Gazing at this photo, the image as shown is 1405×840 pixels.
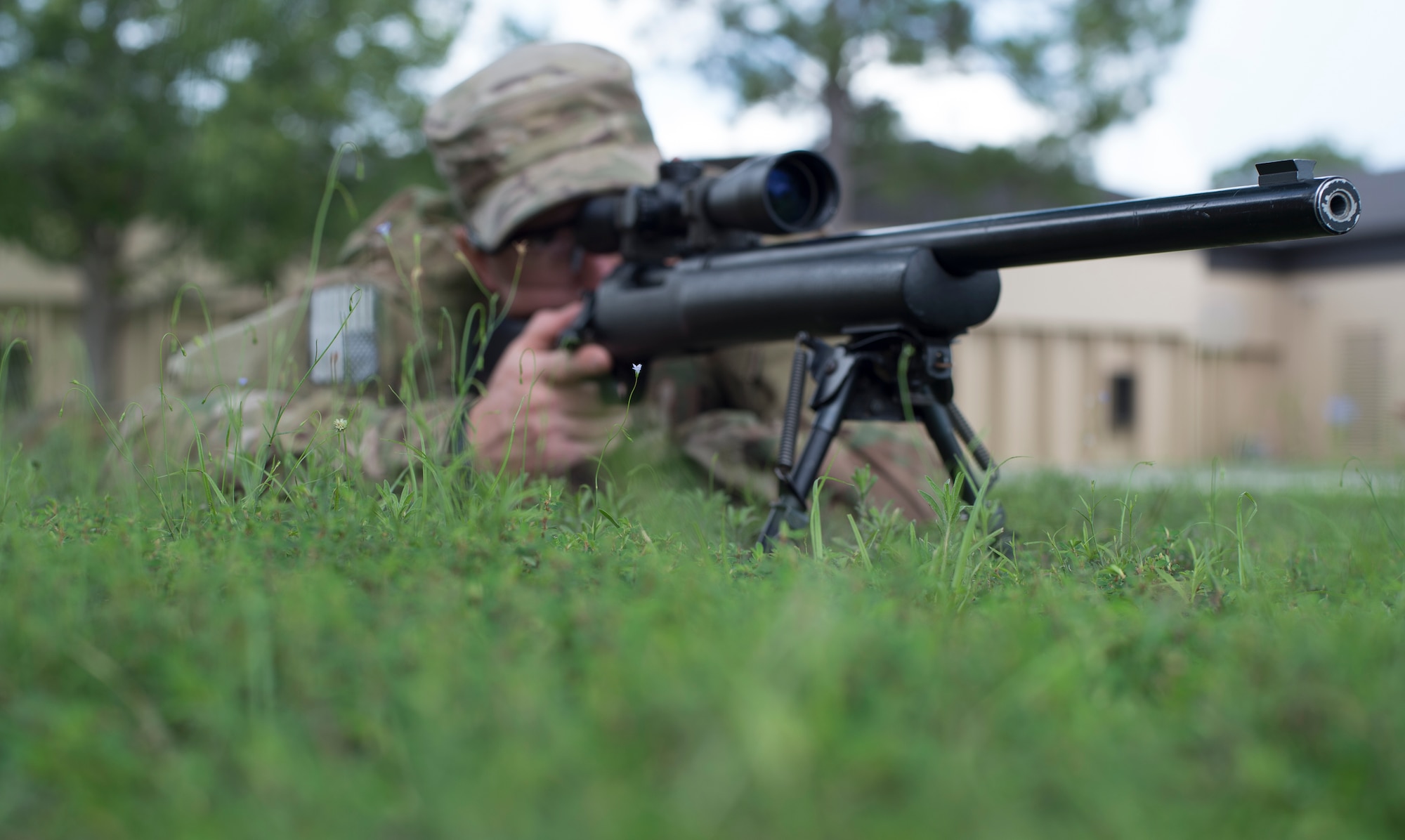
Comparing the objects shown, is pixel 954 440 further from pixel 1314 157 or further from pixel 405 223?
pixel 1314 157

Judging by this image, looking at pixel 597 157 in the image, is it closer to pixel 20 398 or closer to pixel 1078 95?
pixel 20 398

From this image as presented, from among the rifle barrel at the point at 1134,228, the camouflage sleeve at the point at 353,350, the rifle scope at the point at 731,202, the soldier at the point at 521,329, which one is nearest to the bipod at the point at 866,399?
the rifle barrel at the point at 1134,228

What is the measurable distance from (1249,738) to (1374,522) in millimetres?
2004

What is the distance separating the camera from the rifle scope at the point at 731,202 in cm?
198

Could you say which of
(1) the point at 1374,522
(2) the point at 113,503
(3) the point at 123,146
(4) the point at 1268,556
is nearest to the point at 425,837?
(2) the point at 113,503

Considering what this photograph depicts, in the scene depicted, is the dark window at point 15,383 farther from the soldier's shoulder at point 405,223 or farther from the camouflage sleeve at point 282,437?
the soldier's shoulder at point 405,223

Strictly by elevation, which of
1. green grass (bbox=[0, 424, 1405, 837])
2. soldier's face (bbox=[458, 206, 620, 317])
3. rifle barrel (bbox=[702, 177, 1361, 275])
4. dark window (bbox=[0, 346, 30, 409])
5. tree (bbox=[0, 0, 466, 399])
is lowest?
green grass (bbox=[0, 424, 1405, 837])

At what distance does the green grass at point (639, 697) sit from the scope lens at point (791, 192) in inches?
41.1

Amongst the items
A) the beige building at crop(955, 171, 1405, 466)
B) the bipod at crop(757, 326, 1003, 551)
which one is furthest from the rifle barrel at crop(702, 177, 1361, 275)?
the beige building at crop(955, 171, 1405, 466)

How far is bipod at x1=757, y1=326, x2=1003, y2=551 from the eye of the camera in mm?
1716

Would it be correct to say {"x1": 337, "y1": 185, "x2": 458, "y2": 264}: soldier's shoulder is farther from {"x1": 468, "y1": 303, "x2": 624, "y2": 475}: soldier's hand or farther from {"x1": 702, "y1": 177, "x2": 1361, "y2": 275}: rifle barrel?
{"x1": 702, "y1": 177, "x2": 1361, "y2": 275}: rifle barrel

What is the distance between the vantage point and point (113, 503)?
5.08 feet

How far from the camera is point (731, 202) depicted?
79.5 inches

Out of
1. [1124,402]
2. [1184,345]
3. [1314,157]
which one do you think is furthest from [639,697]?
[1314,157]
